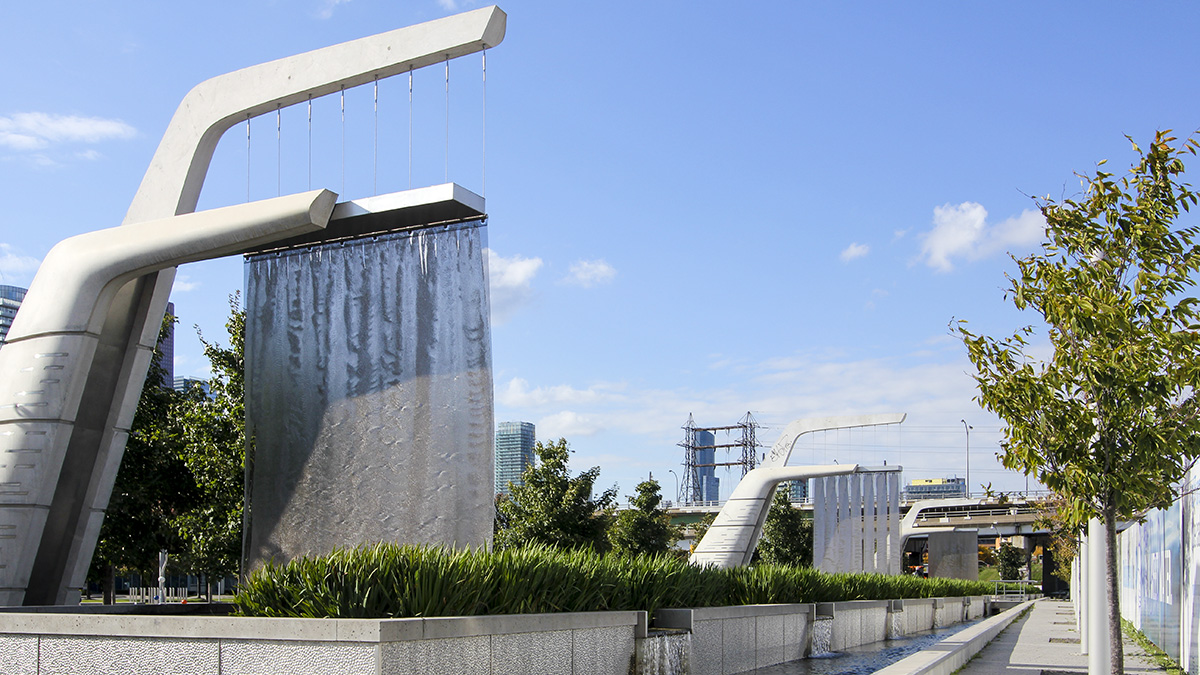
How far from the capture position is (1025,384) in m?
9.09

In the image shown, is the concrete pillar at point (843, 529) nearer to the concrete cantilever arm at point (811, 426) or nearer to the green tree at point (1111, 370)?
the concrete cantilever arm at point (811, 426)

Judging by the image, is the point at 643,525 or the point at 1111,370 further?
the point at 643,525

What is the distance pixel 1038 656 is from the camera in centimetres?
1803

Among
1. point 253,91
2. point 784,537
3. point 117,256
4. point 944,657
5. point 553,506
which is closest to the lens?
point 944,657

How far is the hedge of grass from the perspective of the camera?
27.6 feet

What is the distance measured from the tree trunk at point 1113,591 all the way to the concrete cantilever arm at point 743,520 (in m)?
27.0

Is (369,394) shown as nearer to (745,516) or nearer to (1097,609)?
(1097,609)

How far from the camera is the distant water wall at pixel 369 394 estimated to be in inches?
618

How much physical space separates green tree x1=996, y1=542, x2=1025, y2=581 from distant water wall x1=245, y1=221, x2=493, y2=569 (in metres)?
111

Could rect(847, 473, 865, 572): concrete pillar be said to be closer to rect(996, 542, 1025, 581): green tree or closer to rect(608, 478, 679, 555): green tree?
rect(608, 478, 679, 555): green tree

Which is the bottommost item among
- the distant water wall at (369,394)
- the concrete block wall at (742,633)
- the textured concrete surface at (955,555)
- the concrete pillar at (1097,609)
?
the textured concrete surface at (955,555)

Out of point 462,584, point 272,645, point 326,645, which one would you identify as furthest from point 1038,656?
point 272,645

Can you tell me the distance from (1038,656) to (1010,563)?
4144 inches

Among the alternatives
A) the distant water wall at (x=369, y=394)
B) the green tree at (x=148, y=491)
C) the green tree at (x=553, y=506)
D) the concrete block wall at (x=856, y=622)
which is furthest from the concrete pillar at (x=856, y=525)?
the distant water wall at (x=369, y=394)
